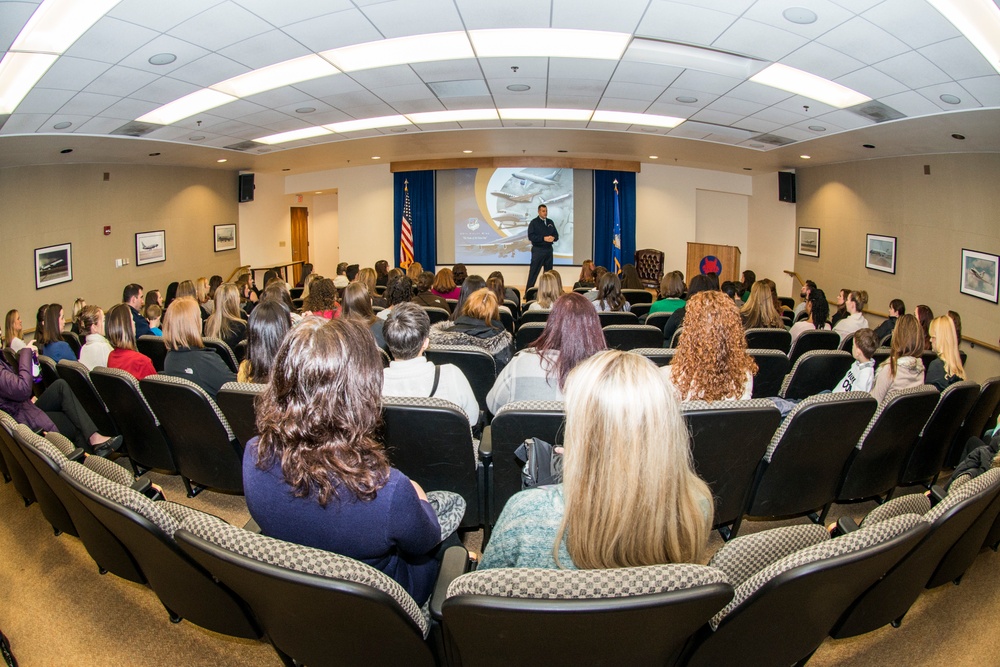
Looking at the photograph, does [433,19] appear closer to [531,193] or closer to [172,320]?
[172,320]

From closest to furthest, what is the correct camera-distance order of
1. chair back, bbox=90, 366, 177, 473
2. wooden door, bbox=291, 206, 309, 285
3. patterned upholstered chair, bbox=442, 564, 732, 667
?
patterned upholstered chair, bbox=442, 564, 732, 667 < chair back, bbox=90, 366, 177, 473 < wooden door, bbox=291, 206, 309, 285

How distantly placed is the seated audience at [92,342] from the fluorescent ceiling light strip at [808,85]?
549 cm

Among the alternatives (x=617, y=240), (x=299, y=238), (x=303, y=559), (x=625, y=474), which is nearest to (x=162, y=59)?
(x=303, y=559)

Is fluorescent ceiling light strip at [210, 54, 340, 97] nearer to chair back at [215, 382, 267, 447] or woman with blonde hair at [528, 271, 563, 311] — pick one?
woman with blonde hair at [528, 271, 563, 311]

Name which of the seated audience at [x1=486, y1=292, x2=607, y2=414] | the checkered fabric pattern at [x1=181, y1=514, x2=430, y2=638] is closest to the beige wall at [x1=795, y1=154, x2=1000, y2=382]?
the seated audience at [x1=486, y1=292, x2=607, y2=414]

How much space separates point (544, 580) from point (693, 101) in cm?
627

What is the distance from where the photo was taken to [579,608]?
3.68 ft

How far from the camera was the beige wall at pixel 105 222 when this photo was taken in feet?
25.8

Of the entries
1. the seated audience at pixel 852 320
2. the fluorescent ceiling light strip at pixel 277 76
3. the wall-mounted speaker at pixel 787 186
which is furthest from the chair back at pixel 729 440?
the wall-mounted speaker at pixel 787 186

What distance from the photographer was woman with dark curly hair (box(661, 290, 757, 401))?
2668mm

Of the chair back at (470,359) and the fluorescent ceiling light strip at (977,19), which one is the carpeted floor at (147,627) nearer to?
the chair back at (470,359)

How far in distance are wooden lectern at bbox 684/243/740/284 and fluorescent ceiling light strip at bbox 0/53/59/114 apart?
36.6ft

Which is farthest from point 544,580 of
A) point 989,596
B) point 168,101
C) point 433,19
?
point 168,101

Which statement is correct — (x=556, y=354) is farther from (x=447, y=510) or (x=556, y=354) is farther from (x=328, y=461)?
(x=328, y=461)
